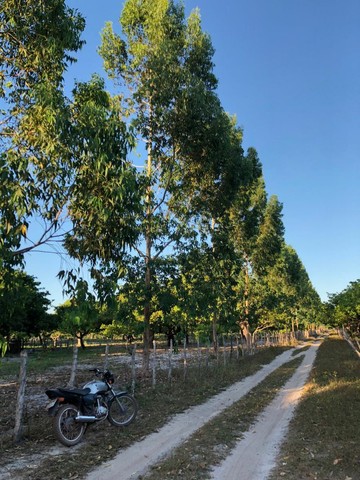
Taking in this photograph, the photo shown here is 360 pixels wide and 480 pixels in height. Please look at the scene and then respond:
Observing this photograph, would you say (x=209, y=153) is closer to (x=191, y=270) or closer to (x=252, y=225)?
(x=191, y=270)

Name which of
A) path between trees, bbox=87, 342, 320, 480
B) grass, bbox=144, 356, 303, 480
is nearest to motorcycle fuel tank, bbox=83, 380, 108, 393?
path between trees, bbox=87, 342, 320, 480

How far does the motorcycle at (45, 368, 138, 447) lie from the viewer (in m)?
7.67

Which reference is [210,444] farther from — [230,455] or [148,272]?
[148,272]

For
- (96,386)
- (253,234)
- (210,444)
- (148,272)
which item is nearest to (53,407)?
(96,386)

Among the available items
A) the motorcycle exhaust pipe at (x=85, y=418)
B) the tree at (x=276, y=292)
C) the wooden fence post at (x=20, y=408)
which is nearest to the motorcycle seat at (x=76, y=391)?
the motorcycle exhaust pipe at (x=85, y=418)

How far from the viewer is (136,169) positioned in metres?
10.2

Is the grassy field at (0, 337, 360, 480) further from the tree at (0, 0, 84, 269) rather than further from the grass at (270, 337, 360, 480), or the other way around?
the tree at (0, 0, 84, 269)

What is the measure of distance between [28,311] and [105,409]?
44212mm

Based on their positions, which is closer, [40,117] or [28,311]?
[40,117]

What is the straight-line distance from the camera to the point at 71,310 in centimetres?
711

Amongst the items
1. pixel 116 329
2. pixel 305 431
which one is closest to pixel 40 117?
pixel 305 431

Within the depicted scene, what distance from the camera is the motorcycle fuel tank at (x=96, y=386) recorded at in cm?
866

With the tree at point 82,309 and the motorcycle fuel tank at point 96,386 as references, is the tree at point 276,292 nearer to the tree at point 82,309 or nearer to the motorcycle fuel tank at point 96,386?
the motorcycle fuel tank at point 96,386

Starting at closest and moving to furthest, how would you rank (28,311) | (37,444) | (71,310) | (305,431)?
1. (71,310)
2. (37,444)
3. (305,431)
4. (28,311)
